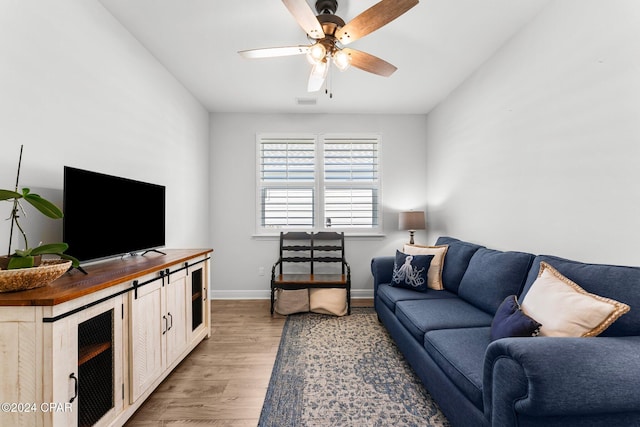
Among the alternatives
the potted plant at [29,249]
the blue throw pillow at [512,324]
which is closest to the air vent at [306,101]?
the potted plant at [29,249]

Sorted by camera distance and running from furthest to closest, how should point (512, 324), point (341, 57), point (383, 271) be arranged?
point (383, 271) → point (341, 57) → point (512, 324)

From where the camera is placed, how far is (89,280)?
1.45 m

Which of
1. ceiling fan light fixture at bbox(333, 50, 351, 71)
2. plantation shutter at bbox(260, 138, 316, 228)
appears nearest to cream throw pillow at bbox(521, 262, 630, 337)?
ceiling fan light fixture at bbox(333, 50, 351, 71)

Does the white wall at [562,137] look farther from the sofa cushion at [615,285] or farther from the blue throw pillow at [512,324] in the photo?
the blue throw pillow at [512,324]

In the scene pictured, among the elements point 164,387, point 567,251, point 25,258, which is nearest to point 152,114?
point 25,258

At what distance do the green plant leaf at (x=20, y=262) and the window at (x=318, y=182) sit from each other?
2992mm

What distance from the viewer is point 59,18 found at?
1.72 meters

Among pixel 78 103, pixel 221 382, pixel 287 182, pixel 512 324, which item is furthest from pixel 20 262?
pixel 287 182

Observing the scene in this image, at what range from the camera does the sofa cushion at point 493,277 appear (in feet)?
6.62

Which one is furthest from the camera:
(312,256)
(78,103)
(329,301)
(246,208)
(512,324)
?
(246,208)

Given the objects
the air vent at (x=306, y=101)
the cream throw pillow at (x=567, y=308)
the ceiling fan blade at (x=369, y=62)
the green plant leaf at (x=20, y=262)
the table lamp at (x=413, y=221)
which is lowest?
the cream throw pillow at (x=567, y=308)

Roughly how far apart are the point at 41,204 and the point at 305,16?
5.38ft

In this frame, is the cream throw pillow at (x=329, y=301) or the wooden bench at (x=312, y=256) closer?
the cream throw pillow at (x=329, y=301)

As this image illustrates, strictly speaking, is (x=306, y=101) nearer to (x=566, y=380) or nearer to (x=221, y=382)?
(x=221, y=382)
